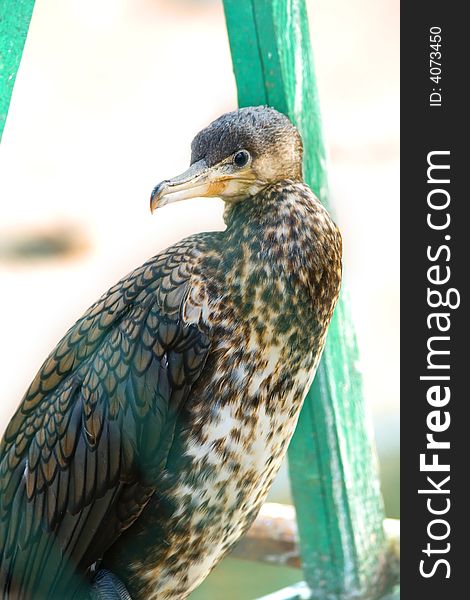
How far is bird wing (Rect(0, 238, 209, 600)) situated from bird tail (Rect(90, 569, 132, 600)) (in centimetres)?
3

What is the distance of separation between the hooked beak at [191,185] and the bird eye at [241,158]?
34 millimetres

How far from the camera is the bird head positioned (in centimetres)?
168

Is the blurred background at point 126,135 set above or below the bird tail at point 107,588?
above

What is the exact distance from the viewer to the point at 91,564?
1.73 m

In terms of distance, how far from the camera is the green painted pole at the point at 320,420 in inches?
76.5

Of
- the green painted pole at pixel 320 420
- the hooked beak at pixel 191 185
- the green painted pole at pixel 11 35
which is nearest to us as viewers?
the hooked beak at pixel 191 185

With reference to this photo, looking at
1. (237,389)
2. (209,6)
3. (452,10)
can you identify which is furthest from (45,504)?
(452,10)

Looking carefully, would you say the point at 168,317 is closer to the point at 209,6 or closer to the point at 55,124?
the point at 55,124

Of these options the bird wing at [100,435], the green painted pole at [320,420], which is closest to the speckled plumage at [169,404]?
the bird wing at [100,435]

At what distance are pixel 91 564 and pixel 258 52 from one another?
94 centimetres

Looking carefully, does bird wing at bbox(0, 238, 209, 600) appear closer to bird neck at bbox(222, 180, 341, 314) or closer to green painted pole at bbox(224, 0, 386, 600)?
bird neck at bbox(222, 180, 341, 314)

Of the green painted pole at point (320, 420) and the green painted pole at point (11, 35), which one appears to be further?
the green painted pole at point (320, 420)

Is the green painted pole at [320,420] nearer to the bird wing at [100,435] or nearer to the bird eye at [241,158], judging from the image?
the bird eye at [241,158]

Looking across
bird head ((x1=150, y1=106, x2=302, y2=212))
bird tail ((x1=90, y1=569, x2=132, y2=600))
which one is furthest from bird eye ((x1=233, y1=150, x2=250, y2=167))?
bird tail ((x1=90, y1=569, x2=132, y2=600))
